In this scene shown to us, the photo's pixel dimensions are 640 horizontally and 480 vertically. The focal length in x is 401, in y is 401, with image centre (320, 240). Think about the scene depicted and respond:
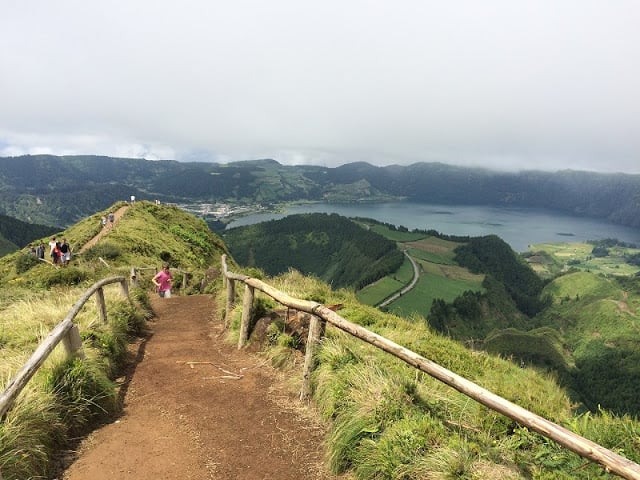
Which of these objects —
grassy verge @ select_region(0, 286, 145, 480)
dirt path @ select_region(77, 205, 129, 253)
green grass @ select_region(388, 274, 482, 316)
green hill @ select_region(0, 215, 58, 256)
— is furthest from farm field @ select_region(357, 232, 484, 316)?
green hill @ select_region(0, 215, 58, 256)

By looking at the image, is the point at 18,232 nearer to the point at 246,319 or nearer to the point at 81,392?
the point at 246,319

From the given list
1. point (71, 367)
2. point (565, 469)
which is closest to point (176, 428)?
point (71, 367)

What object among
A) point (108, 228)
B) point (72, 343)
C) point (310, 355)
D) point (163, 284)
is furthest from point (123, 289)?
point (108, 228)

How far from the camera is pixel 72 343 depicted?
691cm

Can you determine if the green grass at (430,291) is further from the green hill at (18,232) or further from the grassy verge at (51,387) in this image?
the green hill at (18,232)

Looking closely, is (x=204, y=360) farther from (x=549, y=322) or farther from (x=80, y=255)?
(x=549, y=322)

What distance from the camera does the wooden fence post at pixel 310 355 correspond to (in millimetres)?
7477

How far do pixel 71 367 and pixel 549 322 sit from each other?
18160 centimetres

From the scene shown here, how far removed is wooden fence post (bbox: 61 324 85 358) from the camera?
22.2 feet

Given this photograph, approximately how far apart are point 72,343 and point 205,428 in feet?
8.99

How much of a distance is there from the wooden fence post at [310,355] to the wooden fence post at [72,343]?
3995mm

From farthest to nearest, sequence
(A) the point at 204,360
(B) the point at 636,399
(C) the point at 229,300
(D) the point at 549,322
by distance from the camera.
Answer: (D) the point at 549,322
(B) the point at 636,399
(C) the point at 229,300
(A) the point at 204,360

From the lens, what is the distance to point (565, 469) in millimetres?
4199

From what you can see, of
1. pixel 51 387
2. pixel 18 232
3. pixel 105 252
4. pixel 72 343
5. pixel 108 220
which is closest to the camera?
pixel 51 387
